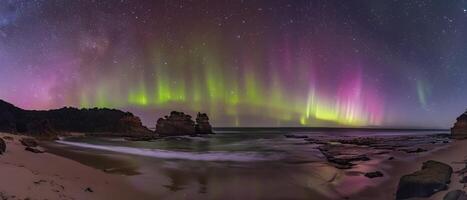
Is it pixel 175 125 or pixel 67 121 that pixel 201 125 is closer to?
pixel 175 125

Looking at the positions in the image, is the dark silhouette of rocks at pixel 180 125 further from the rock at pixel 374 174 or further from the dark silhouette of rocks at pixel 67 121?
the rock at pixel 374 174

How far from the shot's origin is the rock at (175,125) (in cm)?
3664

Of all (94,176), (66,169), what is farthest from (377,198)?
(66,169)

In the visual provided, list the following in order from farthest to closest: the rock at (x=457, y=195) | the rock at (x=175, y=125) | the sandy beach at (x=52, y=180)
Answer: the rock at (x=175, y=125)
the rock at (x=457, y=195)
the sandy beach at (x=52, y=180)

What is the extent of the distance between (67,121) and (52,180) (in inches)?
1233

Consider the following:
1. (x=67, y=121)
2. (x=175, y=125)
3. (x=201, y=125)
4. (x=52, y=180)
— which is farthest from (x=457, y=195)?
(x=201, y=125)

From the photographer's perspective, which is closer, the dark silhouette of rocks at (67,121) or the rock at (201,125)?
the dark silhouette of rocks at (67,121)

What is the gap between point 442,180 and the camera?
8.52 meters

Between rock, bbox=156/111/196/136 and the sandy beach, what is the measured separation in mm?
24560

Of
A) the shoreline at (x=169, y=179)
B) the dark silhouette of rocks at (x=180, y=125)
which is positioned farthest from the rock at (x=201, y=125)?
the shoreline at (x=169, y=179)

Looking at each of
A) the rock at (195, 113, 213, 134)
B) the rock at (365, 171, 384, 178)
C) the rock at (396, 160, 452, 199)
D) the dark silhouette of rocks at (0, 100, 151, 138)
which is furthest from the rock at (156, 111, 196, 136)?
the rock at (396, 160, 452, 199)

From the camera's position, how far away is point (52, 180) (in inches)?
293

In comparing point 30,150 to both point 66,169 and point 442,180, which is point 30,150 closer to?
point 66,169

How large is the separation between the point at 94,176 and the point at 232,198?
3.88 meters
